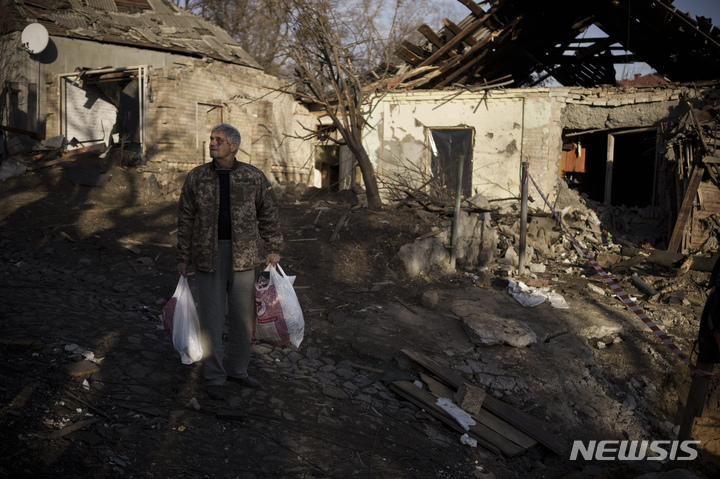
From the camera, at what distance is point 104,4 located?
14.2 metres

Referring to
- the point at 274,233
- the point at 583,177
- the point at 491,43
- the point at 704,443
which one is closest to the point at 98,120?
the point at 491,43

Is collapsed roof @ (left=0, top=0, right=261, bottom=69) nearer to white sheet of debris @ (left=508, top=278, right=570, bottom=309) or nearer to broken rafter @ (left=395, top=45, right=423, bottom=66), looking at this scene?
broken rafter @ (left=395, top=45, right=423, bottom=66)

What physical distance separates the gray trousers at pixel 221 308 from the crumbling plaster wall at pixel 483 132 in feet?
28.0

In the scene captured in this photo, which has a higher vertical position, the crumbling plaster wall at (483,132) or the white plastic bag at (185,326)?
the crumbling plaster wall at (483,132)

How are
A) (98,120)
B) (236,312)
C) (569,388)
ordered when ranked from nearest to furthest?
(236,312), (569,388), (98,120)

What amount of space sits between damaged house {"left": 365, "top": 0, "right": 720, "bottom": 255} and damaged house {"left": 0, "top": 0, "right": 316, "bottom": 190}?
13.4 ft

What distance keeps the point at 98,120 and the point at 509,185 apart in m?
11.5

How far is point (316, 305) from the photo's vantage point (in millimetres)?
6129

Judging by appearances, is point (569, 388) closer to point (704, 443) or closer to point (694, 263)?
point (704, 443)

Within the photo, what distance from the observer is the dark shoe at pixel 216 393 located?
11.2 feet

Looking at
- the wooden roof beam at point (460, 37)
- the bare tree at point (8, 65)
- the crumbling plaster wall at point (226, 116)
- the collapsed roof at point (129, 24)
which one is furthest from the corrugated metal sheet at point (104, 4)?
the wooden roof beam at point (460, 37)

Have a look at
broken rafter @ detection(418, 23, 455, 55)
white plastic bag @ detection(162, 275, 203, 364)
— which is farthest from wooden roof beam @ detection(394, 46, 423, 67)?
white plastic bag @ detection(162, 275, 203, 364)

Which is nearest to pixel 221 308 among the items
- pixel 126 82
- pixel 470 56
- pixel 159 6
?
pixel 470 56

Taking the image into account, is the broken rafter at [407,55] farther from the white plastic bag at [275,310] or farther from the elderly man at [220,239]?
the white plastic bag at [275,310]
